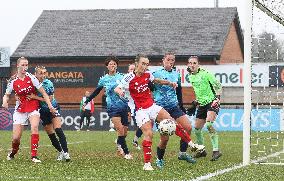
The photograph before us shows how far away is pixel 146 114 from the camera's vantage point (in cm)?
1213

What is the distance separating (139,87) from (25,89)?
2.84 m

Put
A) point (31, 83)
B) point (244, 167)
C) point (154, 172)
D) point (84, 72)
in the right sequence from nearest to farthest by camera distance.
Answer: point (154, 172) < point (244, 167) < point (31, 83) < point (84, 72)

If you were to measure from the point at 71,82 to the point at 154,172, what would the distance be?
124ft

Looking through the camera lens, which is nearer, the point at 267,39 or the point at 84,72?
the point at 267,39

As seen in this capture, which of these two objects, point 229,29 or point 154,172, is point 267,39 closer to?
point 154,172

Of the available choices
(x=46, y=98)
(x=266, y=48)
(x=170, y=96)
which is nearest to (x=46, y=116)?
(x=46, y=98)

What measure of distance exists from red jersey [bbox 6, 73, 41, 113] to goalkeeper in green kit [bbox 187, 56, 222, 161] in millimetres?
3413

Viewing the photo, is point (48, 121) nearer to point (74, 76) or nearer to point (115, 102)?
point (115, 102)

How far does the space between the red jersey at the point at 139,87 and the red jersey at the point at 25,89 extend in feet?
7.97

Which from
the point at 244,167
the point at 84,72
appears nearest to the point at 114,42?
the point at 84,72

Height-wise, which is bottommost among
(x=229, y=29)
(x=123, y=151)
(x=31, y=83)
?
(x=123, y=151)

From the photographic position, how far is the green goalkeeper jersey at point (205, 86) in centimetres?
1522

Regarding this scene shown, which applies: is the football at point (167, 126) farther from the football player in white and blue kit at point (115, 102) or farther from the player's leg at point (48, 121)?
the football player in white and blue kit at point (115, 102)

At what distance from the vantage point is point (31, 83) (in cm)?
1385
